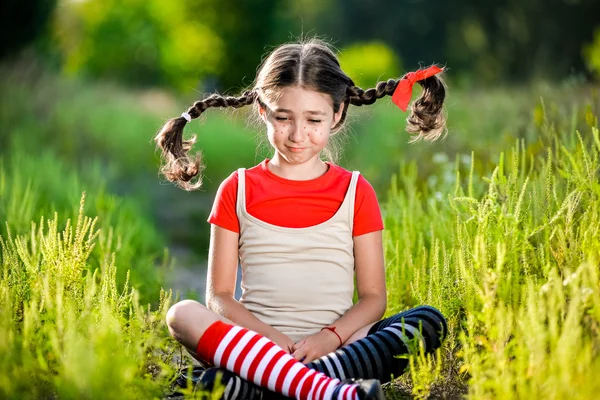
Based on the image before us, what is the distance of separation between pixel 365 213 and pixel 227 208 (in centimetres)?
50

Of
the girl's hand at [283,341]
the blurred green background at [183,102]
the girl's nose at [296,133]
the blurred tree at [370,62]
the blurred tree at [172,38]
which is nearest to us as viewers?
the girl's hand at [283,341]

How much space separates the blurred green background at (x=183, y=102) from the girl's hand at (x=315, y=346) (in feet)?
3.41

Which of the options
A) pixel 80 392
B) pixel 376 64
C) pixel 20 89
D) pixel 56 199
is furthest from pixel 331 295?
pixel 376 64

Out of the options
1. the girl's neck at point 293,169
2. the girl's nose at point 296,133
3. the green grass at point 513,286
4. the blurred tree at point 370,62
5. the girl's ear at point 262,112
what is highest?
the blurred tree at point 370,62

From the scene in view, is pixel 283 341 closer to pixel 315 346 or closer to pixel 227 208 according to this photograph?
pixel 315 346

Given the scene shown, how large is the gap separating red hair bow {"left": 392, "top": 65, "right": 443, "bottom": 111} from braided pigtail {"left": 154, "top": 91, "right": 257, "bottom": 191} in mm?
561

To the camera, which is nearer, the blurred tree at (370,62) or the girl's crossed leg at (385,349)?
the girl's crossed leg at (385,349)

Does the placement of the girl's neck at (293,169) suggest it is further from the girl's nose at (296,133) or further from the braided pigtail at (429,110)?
the braided pigtail at (429,110)

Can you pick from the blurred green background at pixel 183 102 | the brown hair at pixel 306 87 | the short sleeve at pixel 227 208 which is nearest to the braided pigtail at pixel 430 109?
the brown hair at pixel 306 87

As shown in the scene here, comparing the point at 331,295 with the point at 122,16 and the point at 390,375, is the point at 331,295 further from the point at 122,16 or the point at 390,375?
the point at 122,16

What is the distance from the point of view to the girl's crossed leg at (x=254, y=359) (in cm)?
246

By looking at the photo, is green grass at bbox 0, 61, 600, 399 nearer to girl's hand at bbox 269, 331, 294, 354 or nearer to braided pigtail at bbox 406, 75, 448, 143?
braided pigtail at bbox 406, 75, 448, 143

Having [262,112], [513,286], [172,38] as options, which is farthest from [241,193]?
[172,38]

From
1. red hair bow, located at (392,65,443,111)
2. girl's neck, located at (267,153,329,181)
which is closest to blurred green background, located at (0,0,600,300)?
red hair bow, located at (392,65,443,111)
